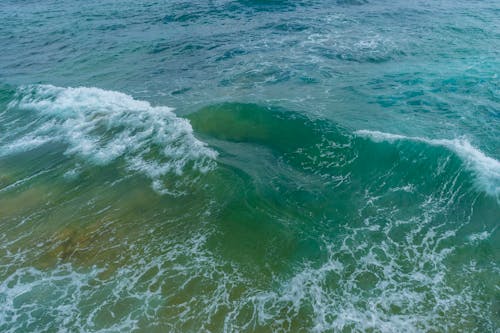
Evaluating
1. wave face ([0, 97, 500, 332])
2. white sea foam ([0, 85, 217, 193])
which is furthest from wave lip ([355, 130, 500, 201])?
white sea foam ([0, 85, 217, 193])

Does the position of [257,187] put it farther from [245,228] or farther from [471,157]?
[471,157]

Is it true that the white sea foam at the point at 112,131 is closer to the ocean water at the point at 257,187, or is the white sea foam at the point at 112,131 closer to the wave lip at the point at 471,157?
the ocean water at the point at 257,187

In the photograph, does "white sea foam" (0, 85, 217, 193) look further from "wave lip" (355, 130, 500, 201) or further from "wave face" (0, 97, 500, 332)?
"wave lip" (355, 130, 500, 201)

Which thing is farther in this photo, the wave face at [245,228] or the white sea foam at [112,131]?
the white sea foam at [112,131]

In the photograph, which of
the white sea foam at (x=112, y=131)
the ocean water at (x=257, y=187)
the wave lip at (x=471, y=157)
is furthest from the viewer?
the white sea foam at (x=112, y=131)

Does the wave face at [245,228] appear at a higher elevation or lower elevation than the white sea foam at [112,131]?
lower

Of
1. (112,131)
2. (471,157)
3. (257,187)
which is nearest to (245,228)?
(257,187)

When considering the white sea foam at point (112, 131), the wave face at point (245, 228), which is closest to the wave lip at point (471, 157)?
the wave face at point (245, 228)
